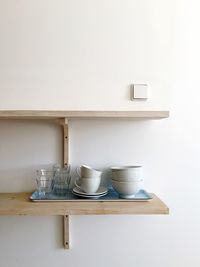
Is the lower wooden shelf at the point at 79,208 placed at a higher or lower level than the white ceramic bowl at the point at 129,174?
lower

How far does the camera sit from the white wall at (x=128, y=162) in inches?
47.1

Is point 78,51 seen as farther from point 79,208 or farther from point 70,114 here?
point 79,208

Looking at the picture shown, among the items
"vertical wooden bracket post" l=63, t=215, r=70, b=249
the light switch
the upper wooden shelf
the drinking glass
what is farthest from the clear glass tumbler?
the light switch

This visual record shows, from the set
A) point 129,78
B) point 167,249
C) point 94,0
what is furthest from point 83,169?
point 94,0

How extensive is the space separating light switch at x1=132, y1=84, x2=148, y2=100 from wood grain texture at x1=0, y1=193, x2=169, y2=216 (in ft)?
1.55

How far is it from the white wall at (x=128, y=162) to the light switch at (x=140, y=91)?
7cm

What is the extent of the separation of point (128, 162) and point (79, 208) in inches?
14.0

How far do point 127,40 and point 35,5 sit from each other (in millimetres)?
454

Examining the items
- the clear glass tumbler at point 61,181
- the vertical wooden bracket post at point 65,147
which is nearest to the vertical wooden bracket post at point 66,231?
the clear glass tumbler at point 61,181

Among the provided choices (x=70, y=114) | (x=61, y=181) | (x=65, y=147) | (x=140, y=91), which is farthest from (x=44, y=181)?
(x=140, y=91)

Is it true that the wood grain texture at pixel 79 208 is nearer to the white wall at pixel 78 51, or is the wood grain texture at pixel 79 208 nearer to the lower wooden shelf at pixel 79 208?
the lower wooden shelf at pixel 79 208

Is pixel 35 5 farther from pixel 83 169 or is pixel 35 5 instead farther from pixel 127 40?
pixel 83 169

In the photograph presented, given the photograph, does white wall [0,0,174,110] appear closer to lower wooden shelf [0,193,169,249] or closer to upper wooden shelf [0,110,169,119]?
upper wooden shelf [0,110,169,119]

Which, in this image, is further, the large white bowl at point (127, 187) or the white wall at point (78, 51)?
the white wall at point (78, 51)
